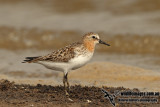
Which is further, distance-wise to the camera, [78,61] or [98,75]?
[98,75]

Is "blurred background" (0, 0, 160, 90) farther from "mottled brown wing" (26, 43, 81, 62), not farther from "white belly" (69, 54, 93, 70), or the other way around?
"white belly" (69, 54, 93, 70)

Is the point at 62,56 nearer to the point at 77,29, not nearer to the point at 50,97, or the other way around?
the point at 50,97

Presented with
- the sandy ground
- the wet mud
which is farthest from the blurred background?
the wet mud

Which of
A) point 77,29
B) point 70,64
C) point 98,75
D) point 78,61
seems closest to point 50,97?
point 70,64

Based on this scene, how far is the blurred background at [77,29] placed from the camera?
A: 572 inches

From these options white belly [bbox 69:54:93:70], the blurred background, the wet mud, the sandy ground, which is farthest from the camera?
the blurred background

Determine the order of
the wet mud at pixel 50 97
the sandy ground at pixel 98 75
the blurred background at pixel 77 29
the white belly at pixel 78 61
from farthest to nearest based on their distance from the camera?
1. the blurred background at pixel 77 29
2. the sandy ground at pixel 98 75
3. the white belly at pixel 78 61
4. the wet mud at pixel 50 97

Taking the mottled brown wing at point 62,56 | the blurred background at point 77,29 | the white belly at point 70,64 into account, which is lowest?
the white belly at point 70,64

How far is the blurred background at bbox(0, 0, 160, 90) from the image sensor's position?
14539mm

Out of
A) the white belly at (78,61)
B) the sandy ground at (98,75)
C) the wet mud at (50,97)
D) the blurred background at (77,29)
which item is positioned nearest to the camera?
the wet mud at (50,97)

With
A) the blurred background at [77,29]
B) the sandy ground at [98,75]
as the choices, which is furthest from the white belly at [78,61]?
the blurred background at [77,29]

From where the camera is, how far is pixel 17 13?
21297mm

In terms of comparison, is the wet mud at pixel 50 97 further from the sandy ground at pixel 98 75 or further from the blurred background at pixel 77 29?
the blurred background at pixel 77 29

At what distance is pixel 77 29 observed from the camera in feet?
59.5
